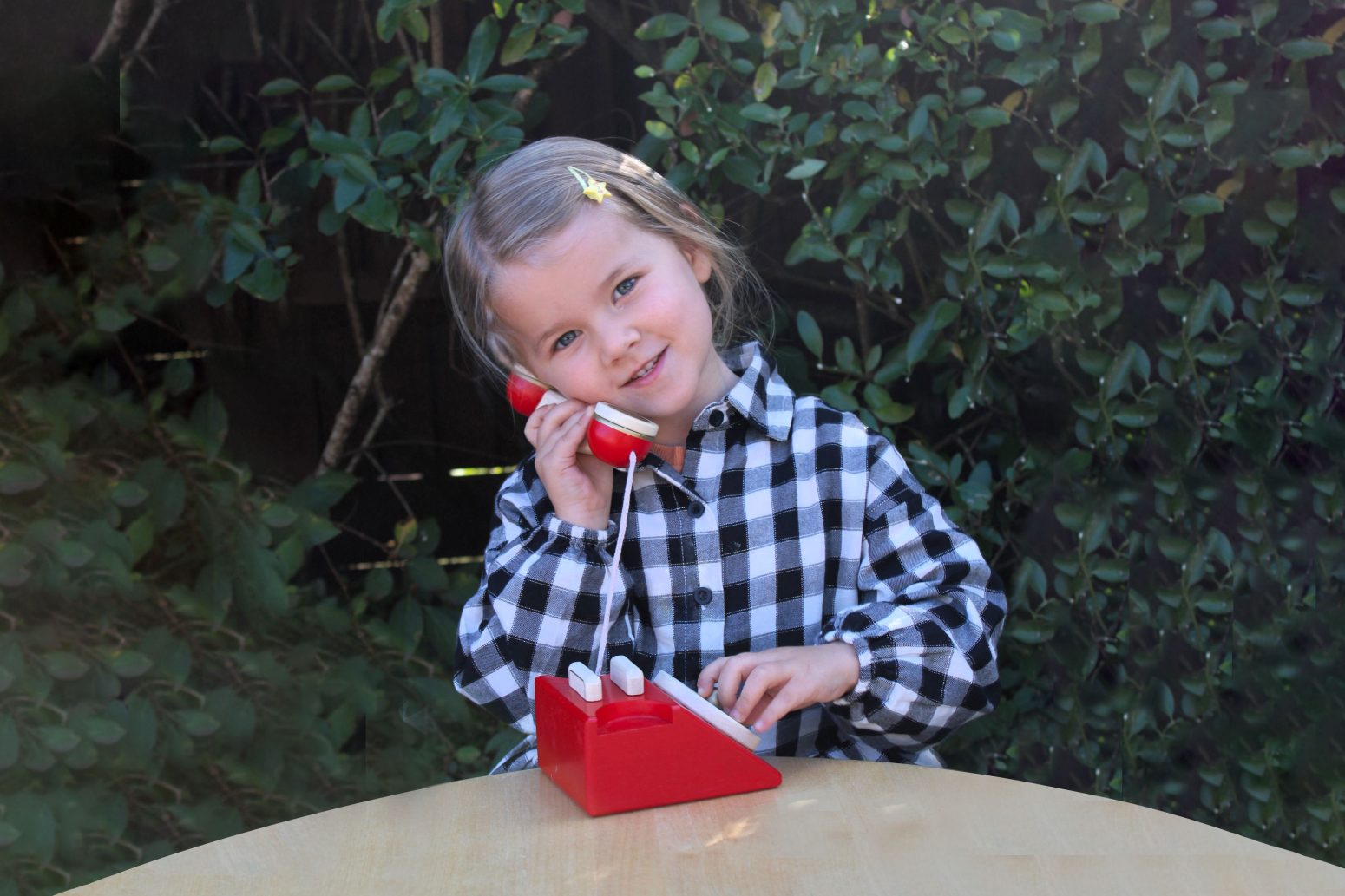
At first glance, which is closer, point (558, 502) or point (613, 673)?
point (613, 673)

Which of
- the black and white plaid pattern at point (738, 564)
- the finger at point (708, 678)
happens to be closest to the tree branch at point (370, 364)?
the black and white plaid pattern at point (738, 564)

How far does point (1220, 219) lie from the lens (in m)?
2.46

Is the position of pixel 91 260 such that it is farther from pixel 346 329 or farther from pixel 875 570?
pixel 875 570

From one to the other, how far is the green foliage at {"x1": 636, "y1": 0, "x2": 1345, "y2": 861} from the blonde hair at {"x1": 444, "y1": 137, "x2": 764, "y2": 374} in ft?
1.75

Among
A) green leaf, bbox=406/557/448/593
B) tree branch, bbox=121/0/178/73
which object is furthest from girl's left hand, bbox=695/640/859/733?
tree branch, bbox=121/0/178/73

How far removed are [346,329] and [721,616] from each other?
1172mm

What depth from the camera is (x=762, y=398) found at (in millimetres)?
1845

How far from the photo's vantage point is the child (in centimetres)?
165

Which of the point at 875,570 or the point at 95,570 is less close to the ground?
Answer: the point at 875,570

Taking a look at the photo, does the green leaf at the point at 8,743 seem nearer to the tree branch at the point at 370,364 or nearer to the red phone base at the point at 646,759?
the tree branch at the point at 370,364

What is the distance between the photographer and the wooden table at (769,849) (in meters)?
1.07

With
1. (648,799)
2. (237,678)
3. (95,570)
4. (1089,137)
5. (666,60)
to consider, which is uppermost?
(666,60)

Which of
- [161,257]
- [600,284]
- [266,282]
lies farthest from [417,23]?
[600,284]

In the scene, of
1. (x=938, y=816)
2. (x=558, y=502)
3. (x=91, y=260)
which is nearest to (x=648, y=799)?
(x=938, y=816)
